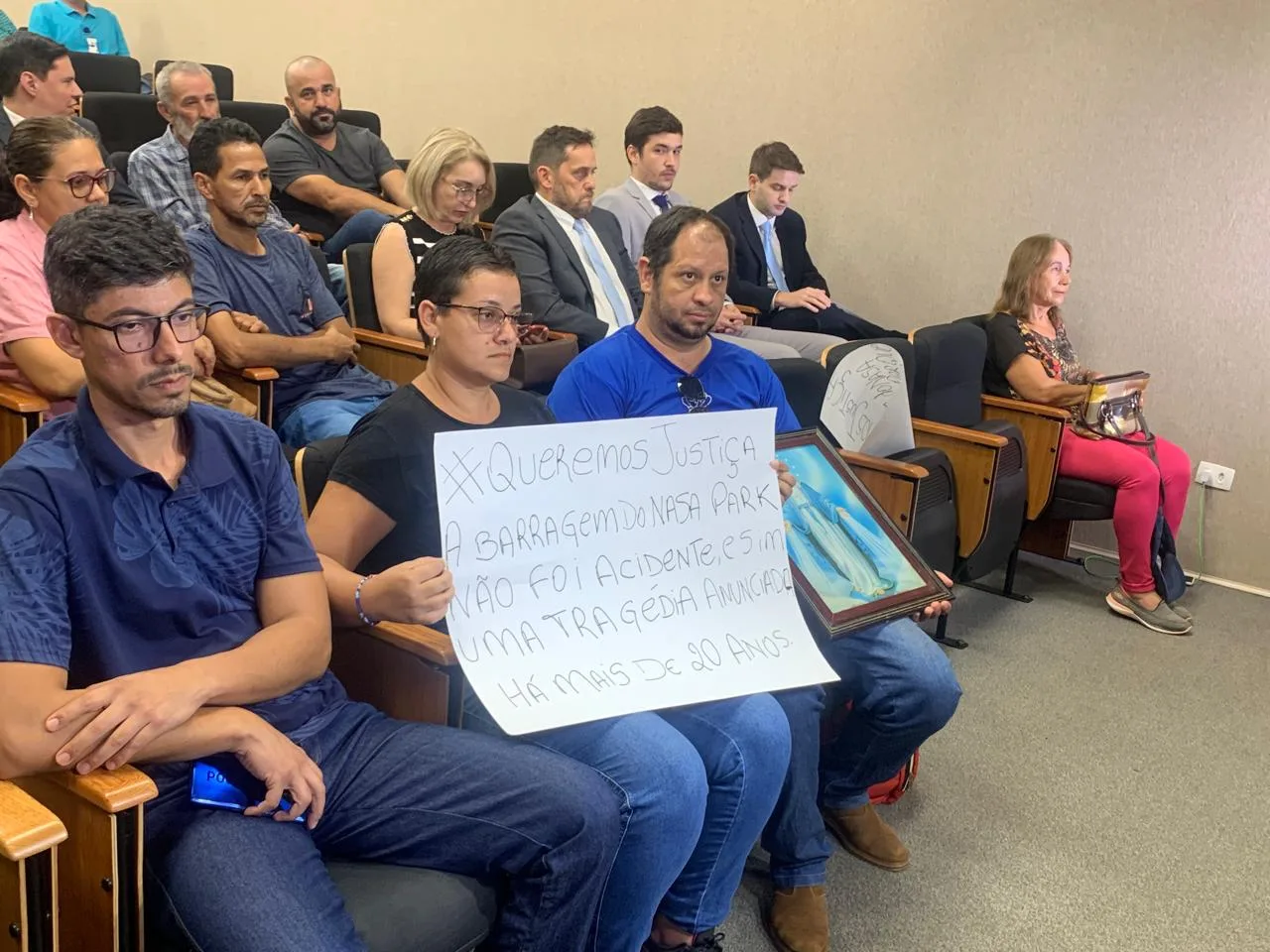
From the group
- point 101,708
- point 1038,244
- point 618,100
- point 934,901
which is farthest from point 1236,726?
point 618,100

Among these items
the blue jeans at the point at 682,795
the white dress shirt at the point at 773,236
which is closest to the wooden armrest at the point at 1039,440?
the white dress shirt at the point at 773,236

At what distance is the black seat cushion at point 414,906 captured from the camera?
130 cm

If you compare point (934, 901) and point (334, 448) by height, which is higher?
point (334, 448)

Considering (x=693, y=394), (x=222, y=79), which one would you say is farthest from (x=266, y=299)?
(x=222, y=79)

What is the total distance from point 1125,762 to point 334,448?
2.03 meters

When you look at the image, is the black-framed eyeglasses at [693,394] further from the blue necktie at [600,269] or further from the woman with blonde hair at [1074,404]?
the woman with blonde hair at [1074,404]

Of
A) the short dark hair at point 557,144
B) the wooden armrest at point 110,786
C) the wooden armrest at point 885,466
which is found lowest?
the wooden armrest at point 110,786

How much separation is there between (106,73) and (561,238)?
3469mm

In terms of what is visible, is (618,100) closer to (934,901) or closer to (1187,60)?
(1187,60)

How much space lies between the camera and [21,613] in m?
1.21

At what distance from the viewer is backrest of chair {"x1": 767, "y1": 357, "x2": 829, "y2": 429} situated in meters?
3.01

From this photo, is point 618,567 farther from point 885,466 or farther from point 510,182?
point 510,182

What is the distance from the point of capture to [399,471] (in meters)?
1.72

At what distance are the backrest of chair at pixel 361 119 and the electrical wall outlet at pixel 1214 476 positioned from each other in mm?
3995
